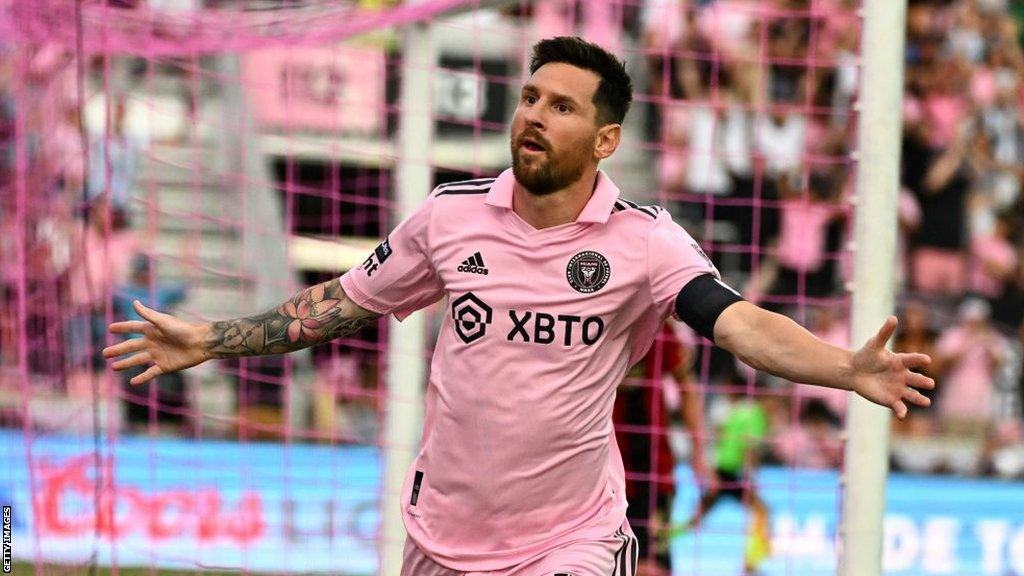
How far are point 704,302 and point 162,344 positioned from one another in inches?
57.7

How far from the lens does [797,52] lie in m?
12.3

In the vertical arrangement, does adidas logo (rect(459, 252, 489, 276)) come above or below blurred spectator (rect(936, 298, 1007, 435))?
above

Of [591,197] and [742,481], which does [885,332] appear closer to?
[591,197]

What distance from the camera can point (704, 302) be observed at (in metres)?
4.14

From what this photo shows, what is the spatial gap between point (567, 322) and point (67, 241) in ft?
17.5

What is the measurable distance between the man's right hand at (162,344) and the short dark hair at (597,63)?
1153 mm

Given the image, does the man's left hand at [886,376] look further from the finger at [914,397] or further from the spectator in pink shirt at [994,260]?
the spectator in pink shirt at [994,260]

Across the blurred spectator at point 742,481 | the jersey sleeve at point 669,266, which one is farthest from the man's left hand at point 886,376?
the blurred spectator at point 742,481

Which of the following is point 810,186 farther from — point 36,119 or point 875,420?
point 875,420

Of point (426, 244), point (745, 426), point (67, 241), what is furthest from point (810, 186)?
point (426, 244)

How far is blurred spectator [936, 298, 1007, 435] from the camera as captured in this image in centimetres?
1283

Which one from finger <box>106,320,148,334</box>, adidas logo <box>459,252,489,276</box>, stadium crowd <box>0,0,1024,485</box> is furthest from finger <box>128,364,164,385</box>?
stadium crowd <box>0,0,1024,485</box>

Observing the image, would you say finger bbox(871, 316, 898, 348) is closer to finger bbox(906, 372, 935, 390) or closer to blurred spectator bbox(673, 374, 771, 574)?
finger bbox(906, 372, 935, 390)

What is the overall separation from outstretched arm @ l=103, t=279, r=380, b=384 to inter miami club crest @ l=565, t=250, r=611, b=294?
626 mm
